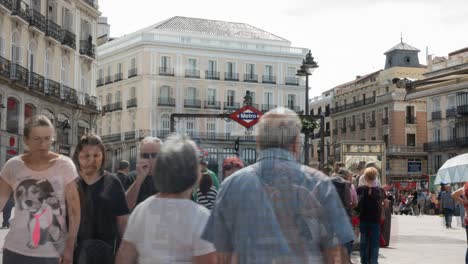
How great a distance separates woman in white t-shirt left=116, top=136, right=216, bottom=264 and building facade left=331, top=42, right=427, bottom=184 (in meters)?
71.8

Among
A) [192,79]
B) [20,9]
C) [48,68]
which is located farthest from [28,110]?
[192,79]

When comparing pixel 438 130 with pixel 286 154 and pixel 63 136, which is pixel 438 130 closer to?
pixel 63 136

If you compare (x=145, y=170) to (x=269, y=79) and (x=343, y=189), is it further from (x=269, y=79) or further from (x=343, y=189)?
(x=269, y=79)

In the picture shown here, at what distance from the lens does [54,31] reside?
133 feet

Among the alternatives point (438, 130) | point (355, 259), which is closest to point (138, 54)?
point (438, 130)

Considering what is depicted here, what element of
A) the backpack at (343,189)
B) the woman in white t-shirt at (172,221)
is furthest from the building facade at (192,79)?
the woman in white t-shirt at (172,221)

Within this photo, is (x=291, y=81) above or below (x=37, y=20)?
above

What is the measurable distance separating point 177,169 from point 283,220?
602 millimetres

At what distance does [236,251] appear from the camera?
4152 mm

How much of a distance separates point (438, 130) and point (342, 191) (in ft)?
212

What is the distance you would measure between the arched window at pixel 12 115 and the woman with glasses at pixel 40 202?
30750mm

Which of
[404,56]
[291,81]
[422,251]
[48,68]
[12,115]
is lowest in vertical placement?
[422,251]

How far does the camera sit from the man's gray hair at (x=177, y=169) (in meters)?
4.05

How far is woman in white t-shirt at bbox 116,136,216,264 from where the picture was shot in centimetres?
401
